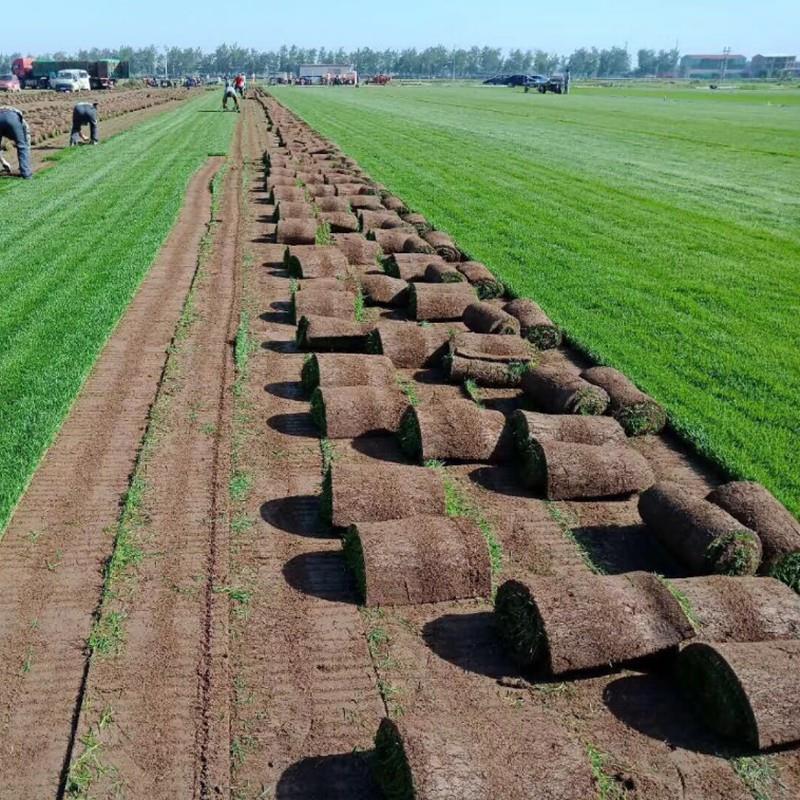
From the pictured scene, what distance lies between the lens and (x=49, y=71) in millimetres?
108875

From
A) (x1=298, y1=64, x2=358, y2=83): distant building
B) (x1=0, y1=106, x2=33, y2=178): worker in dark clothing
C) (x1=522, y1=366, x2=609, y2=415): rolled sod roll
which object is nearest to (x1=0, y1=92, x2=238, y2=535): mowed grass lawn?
(x1=0, y1=106, x2=33, y2=178): worker in dark clothing

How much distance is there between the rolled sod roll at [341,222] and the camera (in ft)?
63.7

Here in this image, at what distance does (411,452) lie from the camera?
902 cm

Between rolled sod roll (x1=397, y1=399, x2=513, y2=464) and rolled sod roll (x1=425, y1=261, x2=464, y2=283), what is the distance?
6.00m

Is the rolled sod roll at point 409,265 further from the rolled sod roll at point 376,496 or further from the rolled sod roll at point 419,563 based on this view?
the rolled sod roll at point 419,563

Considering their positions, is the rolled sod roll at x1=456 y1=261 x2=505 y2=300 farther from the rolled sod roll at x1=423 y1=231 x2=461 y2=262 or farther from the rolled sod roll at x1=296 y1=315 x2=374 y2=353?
the rolled sod roll at x1=296 y1=315 x2=374 y2=353

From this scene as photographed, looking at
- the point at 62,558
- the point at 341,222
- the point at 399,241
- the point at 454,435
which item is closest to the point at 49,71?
the point at 341,222

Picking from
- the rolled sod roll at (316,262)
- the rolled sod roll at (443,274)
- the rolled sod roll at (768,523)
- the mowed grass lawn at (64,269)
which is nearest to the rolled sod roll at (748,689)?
the rolled sod roll at (768,523)

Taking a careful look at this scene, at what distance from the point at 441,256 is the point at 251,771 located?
1297cm

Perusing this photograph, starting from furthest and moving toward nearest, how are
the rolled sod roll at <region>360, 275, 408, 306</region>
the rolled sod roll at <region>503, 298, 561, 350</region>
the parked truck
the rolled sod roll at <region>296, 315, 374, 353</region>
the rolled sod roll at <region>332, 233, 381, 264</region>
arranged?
the parked truck → the rolled sod roll at <region>332, 233, 381, 264</region> → the rolled sod roll at <region>360, 275, 408, 306</region> → the rolled sod roll at <region>503, 298, 561, 350</region> → the rolled sod roll at <region>296, 315, 374, 353</region>

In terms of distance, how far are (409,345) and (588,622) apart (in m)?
6.16

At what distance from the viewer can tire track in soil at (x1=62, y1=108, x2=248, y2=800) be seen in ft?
16.9

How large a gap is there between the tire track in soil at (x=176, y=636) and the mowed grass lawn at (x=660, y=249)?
5472mm

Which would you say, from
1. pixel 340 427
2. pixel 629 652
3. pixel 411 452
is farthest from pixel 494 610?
pixel 340 427
